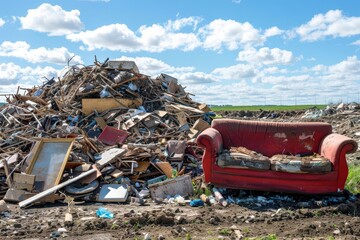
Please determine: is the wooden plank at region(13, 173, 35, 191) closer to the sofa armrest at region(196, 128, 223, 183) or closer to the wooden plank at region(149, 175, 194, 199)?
the wooden plank at region(149, 175, 194, 199)

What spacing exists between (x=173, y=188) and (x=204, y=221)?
1.58 meters

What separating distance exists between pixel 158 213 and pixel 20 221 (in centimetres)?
184

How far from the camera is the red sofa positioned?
250 inches

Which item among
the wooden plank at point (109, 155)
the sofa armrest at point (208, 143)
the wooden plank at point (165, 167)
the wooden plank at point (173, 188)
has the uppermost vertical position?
the sofa armrest at point (208, 143)

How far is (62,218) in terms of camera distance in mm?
5484

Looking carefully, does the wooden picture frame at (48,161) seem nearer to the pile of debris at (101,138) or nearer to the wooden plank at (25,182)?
the pile of debris at (101,138)

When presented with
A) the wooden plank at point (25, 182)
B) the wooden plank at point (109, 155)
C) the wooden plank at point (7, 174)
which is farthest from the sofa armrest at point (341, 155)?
the wooden plank at point (7, 174)

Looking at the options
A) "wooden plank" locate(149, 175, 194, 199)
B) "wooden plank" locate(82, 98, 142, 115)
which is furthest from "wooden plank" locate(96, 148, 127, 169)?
"wooden plank" locate(82, 98, 142, 115)

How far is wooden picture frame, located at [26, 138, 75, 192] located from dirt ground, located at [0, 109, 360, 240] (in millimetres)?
623

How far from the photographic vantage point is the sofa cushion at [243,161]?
6504 mm

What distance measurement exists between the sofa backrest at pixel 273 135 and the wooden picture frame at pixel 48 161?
2.80 meters

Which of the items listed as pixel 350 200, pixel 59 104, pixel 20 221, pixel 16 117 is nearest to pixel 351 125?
pixel 350 200

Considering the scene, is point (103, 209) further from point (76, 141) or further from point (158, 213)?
point (76, 141)

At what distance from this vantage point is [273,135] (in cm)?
750
